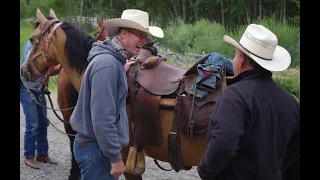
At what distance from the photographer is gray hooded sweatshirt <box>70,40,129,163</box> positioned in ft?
7.77

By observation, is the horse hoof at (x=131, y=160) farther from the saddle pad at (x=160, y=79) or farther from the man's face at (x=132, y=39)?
the man's face at (x=132, y=39)

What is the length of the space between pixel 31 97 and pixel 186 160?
2.38 m

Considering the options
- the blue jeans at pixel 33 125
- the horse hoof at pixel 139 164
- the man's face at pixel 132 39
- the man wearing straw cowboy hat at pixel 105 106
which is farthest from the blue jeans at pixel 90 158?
the blue jeans at pixel 33 125

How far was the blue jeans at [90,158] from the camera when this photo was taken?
2551 mm

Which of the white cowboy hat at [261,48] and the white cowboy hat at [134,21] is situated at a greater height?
the white cowboy hat at [134,21]

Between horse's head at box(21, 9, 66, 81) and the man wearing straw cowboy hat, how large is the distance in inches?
55.1

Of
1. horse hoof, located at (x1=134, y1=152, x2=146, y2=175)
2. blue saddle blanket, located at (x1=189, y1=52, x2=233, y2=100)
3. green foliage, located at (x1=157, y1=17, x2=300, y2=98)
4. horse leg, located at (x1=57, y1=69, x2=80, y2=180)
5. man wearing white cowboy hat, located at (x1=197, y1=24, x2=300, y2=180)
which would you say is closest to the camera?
man wearing white cowboy hat, located at (x1=197, y1=24, x2=300, y2=180)

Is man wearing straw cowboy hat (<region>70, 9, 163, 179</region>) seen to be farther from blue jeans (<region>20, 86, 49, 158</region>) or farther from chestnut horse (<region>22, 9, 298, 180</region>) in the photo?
blue jeans (<region>20, 86, 49, 158</region>)

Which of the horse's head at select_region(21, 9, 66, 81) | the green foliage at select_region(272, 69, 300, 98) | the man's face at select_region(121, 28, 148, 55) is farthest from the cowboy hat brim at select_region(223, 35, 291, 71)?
the green foliage at select_region(272, 69, 300, 98)

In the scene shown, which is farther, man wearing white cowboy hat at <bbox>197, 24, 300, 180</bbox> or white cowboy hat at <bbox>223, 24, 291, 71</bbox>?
white cowboy hat at <bbox>223, 24, 291, 71</bbox>

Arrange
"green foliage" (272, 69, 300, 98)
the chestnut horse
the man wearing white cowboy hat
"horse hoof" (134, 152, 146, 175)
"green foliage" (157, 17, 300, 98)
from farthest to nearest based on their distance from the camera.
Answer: "green foliage" (157, 17, 300, 98) < "green foliage" (272, 69, 300, 98) < "horse hoof" (134, 152, 146, 175) < the chestnut horse < the man wearing white cowboy hat
